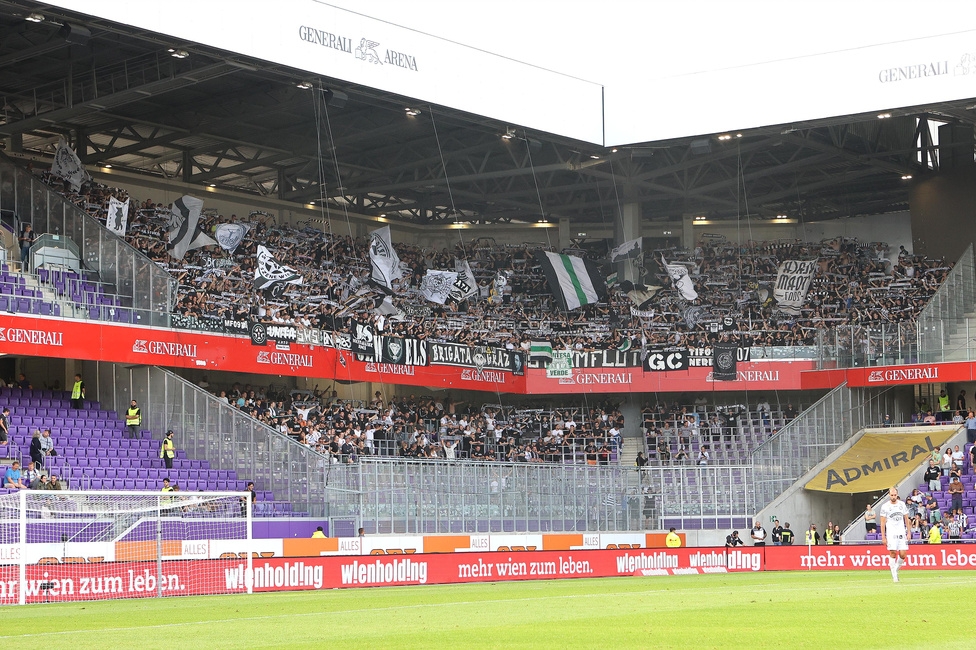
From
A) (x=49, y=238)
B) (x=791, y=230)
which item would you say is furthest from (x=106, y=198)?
(x=791, y=230)

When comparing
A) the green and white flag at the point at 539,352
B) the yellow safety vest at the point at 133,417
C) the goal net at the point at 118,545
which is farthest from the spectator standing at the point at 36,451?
the green and white flag at the point at 539,352

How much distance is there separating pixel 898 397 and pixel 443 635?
130 ft

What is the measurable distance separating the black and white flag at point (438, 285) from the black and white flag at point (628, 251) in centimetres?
791

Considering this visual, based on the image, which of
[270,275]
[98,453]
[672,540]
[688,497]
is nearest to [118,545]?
[98,453]

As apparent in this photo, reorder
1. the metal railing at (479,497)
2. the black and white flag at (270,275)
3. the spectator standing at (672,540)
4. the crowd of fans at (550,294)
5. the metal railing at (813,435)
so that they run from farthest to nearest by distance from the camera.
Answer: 1. the crowd of fans at (550,294)
2. the metal railing at (813,435)
3. the black and white flag at (270,275)
4. the spectator standing at (672,540)
5. the metal railing at (479,497)

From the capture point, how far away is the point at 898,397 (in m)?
49.4

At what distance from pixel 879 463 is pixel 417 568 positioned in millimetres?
21381

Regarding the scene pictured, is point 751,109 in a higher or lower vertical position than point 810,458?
higher

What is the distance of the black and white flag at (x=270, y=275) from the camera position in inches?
1613

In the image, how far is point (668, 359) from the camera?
47.2m

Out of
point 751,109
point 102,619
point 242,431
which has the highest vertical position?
point 751,109

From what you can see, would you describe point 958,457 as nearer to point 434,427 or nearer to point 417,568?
point 434,427

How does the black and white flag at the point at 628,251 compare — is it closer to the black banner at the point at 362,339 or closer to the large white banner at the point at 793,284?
the large white banner at the point at 793,284

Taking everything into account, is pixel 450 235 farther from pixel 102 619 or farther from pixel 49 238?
pixel 102 619
